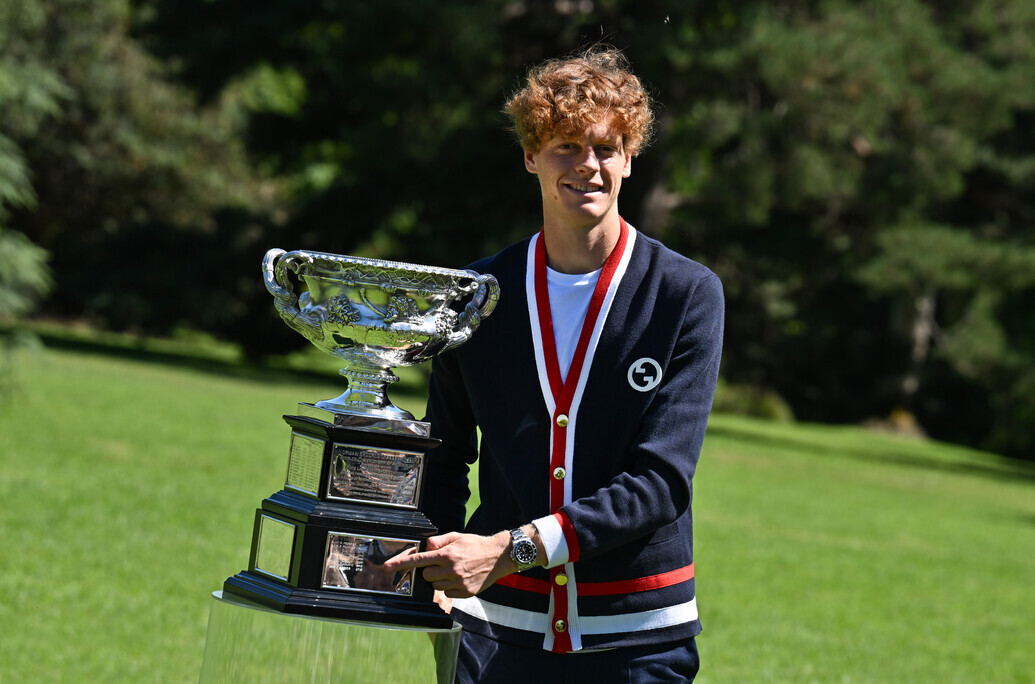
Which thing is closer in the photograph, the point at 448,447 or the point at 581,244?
the point at 581,244

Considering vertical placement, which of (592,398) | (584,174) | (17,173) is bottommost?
(592,398)

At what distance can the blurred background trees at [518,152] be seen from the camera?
67.9ft

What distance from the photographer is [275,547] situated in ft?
8.60

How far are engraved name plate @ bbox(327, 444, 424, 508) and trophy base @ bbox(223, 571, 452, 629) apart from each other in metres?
0.19

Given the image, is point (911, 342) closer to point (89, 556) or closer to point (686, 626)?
point (89, 556)

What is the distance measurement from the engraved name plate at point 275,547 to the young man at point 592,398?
31 centimetres

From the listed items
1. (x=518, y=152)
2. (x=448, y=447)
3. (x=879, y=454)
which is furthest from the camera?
(x=879, y=454)

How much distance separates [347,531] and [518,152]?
821 inches

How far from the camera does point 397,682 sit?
8.45 ft

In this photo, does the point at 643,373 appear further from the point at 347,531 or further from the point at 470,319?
the point at 347,531

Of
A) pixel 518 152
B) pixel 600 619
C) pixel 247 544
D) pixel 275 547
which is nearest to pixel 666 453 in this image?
pixel 600 619

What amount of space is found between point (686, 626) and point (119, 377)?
59.5 ft

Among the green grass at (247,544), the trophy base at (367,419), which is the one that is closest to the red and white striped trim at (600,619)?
the trophy base at (367,419)

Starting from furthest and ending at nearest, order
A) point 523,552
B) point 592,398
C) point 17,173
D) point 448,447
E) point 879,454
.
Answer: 1. point 879,454
2. point 17,173
3. point 448,447
4. point 592,398
5. point 523,552
